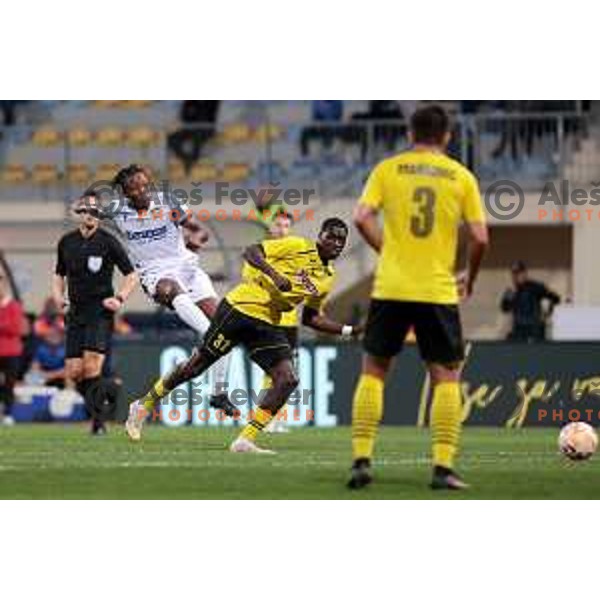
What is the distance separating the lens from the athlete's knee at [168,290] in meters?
19.2

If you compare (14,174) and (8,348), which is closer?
(8,348)

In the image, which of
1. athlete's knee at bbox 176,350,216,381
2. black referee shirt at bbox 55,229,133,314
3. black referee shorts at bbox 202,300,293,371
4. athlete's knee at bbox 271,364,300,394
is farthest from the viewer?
black referee shirt at bbox 55,229,133,314

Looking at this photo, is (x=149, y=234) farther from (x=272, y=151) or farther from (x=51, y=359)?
(x=272, y=151)

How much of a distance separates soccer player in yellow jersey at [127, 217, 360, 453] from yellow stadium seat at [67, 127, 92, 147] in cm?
1627

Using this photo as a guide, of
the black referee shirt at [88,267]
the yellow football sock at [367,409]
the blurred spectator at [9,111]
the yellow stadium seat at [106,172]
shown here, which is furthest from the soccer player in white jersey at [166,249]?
the blurred spectator at [9,111]

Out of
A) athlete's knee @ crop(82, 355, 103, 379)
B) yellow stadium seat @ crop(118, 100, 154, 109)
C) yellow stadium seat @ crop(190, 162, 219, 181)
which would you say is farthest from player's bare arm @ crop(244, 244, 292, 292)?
yellow stadium seat @ crop(118, 100, 154, 109)

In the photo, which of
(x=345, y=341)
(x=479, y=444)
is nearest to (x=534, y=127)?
(x=345, y=341)

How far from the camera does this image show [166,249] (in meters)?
19.5

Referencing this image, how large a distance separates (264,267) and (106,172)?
1678 centimetres

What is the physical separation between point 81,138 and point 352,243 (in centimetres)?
471

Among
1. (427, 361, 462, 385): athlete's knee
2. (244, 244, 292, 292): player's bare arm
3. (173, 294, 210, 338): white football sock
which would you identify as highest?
(244, 244, 292, 292): player's bare arm

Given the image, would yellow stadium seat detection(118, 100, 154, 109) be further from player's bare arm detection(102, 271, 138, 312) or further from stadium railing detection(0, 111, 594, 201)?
player's bare arm detection(102, 271, 138, 312)

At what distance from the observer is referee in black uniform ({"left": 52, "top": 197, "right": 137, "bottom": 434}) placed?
20359 mm

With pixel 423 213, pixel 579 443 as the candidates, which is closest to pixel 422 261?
pixel 423 213
